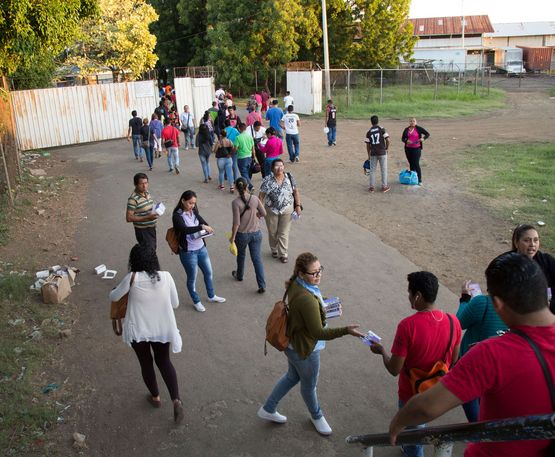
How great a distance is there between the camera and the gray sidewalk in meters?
5.00

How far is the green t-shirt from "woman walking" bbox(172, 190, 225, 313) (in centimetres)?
596

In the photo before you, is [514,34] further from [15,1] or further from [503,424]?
[503,424]

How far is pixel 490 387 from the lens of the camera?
2.24m

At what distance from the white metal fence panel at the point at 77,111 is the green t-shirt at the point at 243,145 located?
35.5 ft

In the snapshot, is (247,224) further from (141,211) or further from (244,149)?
(244,149)

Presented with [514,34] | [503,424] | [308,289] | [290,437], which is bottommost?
[290,437]

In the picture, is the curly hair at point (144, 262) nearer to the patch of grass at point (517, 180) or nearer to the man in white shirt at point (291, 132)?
the patch of grass at point (517, 180)

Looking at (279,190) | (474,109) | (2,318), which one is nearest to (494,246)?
(279,190)

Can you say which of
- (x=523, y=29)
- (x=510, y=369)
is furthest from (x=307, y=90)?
(x=523, y=29)

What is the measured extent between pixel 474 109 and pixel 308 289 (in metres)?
27.8

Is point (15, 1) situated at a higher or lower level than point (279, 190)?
higher

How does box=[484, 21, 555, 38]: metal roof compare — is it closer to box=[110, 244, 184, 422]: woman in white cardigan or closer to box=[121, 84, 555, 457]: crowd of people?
box=[121, 84, 555, 457]: crowd of people

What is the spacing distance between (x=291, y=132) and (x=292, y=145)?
0.55 meters

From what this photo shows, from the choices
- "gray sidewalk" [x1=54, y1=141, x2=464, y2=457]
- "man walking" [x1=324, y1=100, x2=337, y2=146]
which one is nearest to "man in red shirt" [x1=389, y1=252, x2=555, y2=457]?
"gray sidewalk" [x1=54, y1=141, x2=464, y2=457]
